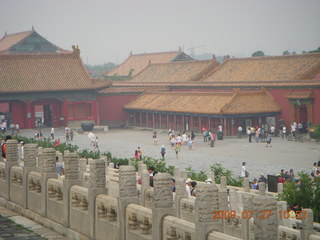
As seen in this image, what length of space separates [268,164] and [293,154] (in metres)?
4.54

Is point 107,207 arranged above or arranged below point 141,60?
below

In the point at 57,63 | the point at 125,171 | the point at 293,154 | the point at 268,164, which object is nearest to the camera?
the point at 125,171

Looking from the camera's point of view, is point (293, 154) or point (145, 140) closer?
point (293, 154)

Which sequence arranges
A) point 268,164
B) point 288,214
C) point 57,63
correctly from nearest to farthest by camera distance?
point 288,214
point 268,164
point 57,63

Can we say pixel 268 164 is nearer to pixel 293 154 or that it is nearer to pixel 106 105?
pixel 293 154

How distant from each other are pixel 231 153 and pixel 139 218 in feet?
118

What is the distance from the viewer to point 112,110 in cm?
7644

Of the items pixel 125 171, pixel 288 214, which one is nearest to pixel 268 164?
pixel 288 214

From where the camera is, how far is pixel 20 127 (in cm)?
7062

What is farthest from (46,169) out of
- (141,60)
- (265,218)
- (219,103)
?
(141,60)

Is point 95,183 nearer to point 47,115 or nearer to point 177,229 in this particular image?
point 177,229

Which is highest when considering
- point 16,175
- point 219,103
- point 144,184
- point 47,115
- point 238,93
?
point 238,93

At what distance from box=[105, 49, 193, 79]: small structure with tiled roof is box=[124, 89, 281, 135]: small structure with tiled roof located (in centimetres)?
3228

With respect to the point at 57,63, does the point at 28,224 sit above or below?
below
